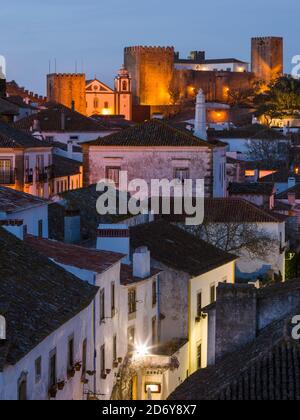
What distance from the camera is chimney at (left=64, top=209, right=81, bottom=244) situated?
34344 millimetres

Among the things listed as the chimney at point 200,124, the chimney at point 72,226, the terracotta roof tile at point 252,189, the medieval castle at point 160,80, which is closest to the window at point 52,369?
the chimney at point 72,226

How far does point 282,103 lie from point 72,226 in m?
95.7

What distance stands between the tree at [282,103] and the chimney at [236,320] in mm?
104551

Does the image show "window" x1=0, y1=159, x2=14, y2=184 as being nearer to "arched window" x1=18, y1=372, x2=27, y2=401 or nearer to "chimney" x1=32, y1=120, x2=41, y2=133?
"chimney" x1=32, y1=120, x2=41, y2=133

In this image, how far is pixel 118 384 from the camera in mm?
27094

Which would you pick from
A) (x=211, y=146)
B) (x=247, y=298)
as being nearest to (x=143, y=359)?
(x=247, y=298)

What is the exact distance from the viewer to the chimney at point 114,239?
30312 mm

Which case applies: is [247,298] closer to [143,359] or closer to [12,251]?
[12,251]

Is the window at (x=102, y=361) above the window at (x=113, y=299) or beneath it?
beneath

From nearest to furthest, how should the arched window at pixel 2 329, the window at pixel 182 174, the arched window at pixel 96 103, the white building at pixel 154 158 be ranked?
1. the arched window at pixel 2 329
2. the white building at pixel 154 158
3. the window at pixel 182 174
4. the arched window at pixel 96 103

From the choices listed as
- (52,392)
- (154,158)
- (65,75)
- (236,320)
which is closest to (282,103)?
(65,75)

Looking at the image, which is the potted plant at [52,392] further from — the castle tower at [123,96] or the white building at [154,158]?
the castle tower at [123,96]

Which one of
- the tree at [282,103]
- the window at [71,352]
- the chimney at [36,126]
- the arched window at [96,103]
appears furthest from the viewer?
the arched window at [96,103]

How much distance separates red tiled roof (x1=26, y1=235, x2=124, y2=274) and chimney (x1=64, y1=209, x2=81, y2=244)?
6614 millimetres
